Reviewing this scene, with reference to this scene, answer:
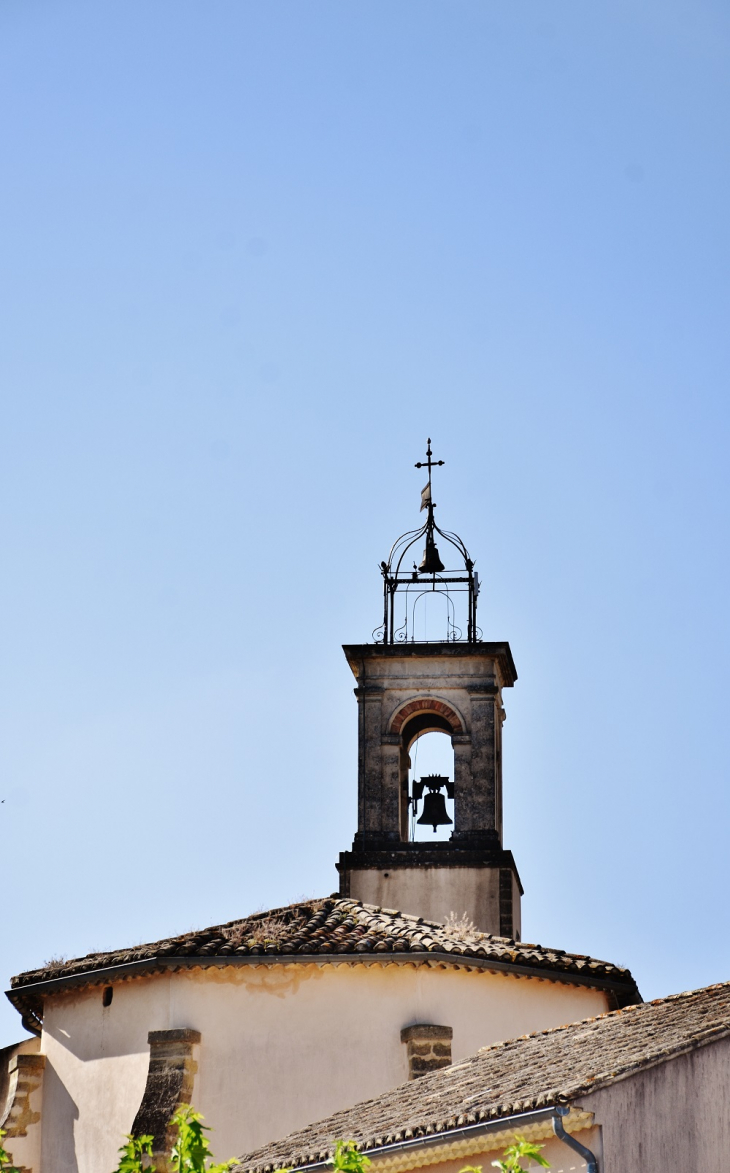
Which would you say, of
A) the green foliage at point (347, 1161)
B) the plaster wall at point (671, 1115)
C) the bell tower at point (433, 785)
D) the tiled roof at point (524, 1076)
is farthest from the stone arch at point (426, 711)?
the green foliage at point (347, 1161)

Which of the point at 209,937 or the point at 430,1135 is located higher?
the point at 209,937

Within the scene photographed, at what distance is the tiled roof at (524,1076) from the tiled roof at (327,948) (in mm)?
2894

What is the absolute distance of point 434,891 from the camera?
92.3 feet

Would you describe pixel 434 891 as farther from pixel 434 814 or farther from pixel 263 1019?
pixel 263 1019

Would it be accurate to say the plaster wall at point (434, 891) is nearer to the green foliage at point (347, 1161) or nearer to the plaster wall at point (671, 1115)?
the plaster wall at point (671, 1115)

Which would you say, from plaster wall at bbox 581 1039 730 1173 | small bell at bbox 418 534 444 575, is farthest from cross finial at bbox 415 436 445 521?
plaster wall at bbox 581 1039 730 1173

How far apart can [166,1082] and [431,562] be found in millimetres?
13698

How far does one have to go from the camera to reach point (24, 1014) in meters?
21.8

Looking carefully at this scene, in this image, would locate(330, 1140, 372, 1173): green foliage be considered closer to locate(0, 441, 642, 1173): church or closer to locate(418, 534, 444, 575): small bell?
locate(0, 441, 642, 1173): church

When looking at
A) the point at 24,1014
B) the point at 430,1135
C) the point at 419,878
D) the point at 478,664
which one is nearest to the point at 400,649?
the point at 478,664

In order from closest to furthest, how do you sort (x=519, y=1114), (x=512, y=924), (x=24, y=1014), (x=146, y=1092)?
(x=519, y=1114) → (x=146, y=1092) → (x=24, y=1014) → (x=512, y=924)

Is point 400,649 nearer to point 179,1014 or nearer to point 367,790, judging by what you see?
point 367,790

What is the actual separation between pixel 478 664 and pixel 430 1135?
54.9 ft

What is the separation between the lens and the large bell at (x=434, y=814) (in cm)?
2911
